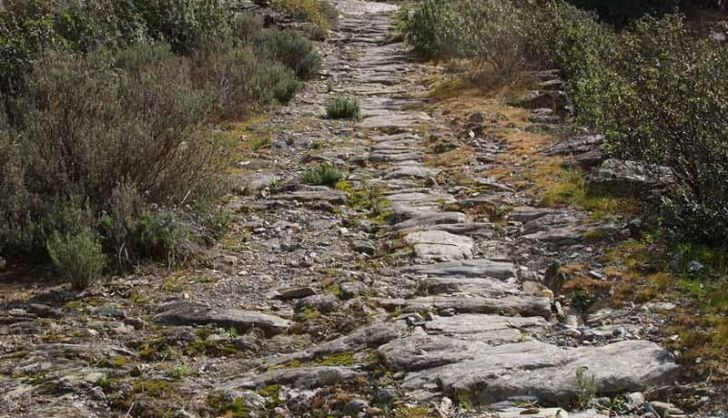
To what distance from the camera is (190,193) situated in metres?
6.26

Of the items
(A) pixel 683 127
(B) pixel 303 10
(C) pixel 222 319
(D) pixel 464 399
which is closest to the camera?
(D) pixel 464 399

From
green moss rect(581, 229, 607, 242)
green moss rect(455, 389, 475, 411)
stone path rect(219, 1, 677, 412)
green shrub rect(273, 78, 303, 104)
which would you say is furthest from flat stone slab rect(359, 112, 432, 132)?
green moss rect(455, 389, 475, 411)

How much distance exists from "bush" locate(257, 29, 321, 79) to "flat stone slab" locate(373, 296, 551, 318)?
8.29 meters

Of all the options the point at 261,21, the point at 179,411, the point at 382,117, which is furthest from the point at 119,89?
the point at 261,21

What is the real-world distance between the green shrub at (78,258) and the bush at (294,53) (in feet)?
26.4

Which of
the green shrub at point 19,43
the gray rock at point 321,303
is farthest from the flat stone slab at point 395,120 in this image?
the gray rock at point 321,303

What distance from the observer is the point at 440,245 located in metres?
6.05

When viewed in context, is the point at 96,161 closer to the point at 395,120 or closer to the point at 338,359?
the point at 338,359

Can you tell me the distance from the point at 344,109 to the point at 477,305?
19.4 ft

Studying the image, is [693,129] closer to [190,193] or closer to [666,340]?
[666,340]

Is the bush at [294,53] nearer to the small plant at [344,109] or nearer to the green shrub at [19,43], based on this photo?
the small plant at [344,109]

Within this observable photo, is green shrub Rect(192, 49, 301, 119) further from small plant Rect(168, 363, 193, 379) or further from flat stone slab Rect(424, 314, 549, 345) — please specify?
small plant Rect(168, 363, 193, 379)

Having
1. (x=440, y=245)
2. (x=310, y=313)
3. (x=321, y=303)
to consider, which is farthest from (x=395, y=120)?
(x=310, y=313)

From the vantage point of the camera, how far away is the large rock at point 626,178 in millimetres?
A: 6199
